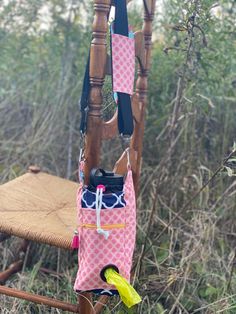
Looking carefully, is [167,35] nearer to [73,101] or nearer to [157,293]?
[73,101]

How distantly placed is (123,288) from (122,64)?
439mm

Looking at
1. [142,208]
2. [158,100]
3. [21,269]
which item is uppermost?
[158,100]

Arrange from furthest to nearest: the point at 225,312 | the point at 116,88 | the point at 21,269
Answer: the point at 21,269 → the point at 225,312 → the point at 116,88

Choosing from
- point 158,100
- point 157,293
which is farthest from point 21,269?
point 158,100

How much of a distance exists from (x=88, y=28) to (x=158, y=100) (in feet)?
1.43

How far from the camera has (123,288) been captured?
90 cm

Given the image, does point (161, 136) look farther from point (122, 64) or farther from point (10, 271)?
point (122, 64)

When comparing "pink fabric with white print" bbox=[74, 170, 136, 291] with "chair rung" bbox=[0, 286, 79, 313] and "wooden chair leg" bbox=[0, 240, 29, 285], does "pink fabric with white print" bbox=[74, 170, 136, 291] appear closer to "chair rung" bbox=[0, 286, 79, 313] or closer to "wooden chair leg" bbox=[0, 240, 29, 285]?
"chair rung" bbox=[0, 286, 79, 313]

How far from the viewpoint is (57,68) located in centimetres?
204

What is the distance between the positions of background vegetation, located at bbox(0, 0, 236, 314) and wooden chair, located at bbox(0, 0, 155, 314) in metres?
0.12

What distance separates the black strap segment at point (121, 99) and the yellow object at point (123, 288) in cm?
28

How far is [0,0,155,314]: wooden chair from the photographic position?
90 cm

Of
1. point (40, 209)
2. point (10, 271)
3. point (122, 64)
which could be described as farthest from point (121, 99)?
point (10, 271)

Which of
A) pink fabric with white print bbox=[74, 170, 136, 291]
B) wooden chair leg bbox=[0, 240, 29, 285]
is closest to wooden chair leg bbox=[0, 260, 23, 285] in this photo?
wooden chair leg bbox=[0, 240, 29, 285]
